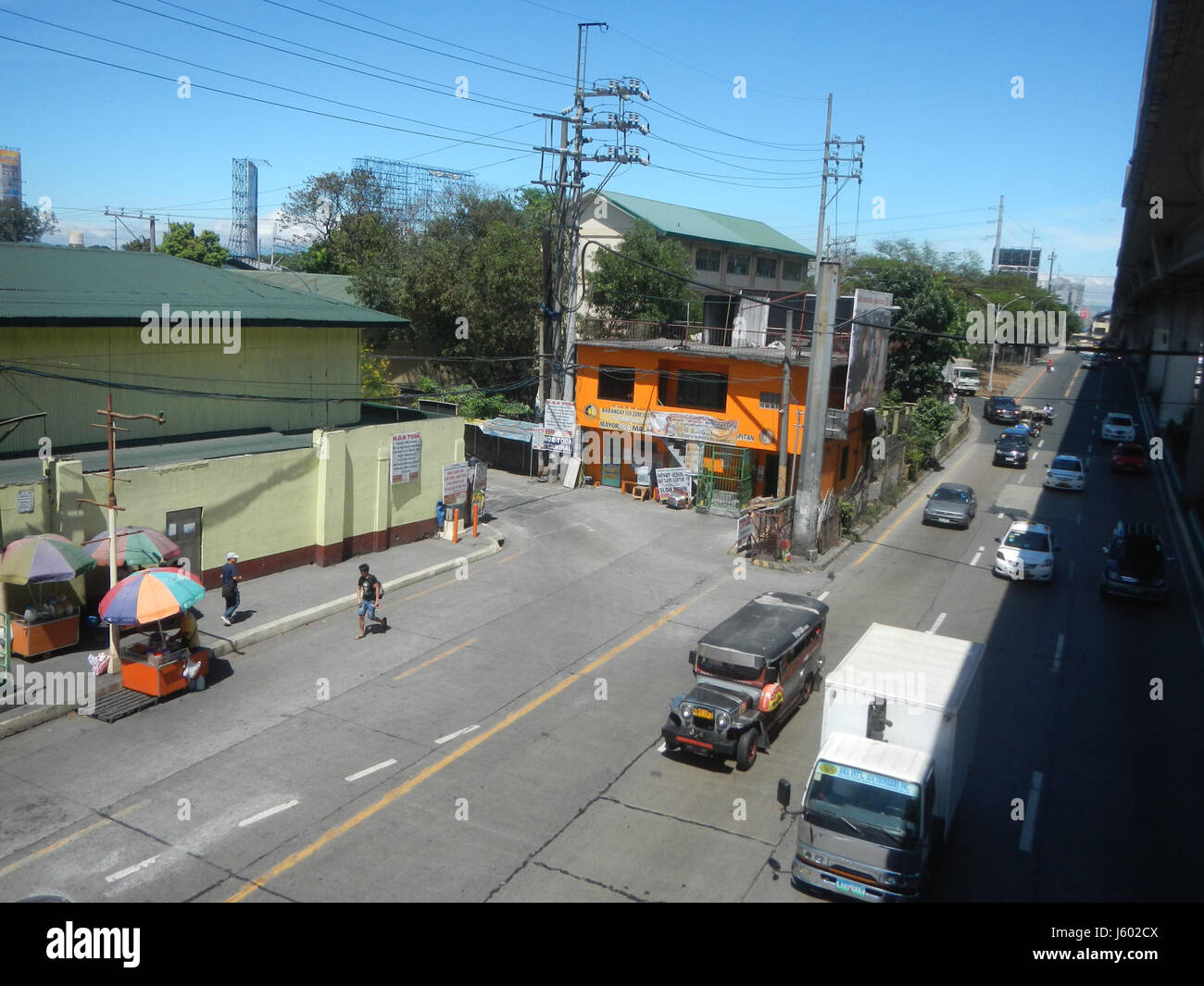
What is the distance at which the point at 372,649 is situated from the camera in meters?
19.0

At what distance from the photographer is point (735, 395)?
33.5 meters

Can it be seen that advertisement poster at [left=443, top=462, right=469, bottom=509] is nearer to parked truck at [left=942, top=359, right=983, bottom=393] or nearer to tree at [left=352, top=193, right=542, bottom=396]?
tree at [left=352, top=193, right=542, bottom=396]

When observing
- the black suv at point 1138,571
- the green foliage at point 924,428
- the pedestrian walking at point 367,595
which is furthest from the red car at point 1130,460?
the pedestrian walking at point 367,595

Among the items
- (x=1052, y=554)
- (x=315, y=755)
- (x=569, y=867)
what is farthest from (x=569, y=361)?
(x=569, y=867)

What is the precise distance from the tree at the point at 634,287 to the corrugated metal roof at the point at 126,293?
74.4ft

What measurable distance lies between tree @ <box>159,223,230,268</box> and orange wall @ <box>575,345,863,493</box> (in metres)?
40.0

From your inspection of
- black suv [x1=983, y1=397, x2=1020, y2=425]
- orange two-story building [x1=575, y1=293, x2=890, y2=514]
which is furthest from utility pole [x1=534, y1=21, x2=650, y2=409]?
black suv [x1=983, y1=397, x2=1020, y2=425]

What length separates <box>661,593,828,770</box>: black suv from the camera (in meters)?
14.4

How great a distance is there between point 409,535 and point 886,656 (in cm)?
1662

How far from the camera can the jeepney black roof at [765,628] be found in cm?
1534

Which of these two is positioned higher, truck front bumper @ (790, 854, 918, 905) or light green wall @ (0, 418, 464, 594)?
light green wall @ (0, 418, 464, 594)

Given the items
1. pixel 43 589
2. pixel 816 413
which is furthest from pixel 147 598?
pixel 816 413

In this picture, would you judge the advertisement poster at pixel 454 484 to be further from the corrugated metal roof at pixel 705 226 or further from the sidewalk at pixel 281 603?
the corrugated metal roof at pixel 705 226
